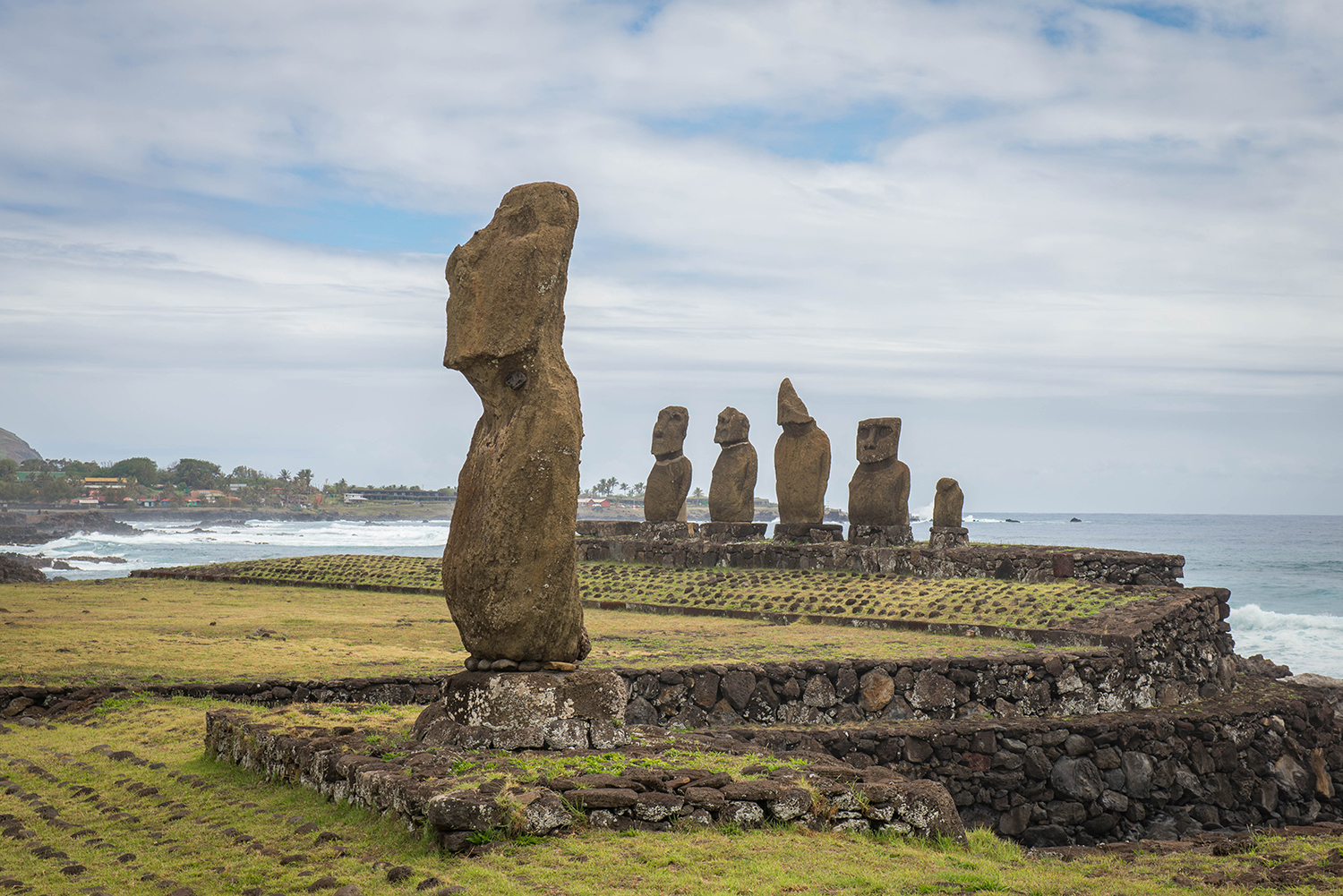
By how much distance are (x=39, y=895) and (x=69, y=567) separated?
54390 mm

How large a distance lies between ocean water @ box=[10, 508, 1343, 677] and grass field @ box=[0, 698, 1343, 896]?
29433 millimetres

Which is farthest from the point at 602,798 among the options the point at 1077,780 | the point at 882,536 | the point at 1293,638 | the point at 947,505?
the point at 1293,638

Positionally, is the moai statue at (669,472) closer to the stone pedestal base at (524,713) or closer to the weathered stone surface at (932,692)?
the weathered stone surface at (932,692)

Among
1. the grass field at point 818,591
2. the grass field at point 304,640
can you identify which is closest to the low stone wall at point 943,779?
the grass field at point 304,640

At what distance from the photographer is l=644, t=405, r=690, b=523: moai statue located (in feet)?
92.6

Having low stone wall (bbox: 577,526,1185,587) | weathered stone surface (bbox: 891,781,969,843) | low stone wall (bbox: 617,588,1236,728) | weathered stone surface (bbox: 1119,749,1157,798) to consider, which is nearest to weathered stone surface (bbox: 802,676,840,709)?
low stone wall (bbox: 617,588,1236,728)

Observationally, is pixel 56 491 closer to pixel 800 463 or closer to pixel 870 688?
pixel 800 463

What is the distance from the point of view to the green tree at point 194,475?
481 feet

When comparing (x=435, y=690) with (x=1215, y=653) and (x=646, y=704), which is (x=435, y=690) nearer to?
(x=646, y=704)

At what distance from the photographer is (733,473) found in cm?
2806

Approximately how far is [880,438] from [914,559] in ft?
11.8

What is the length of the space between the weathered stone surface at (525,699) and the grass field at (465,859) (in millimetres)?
1159

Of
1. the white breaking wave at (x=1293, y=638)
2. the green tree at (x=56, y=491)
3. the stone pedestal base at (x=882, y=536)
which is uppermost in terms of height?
the stone pedestal base at (x=882, y=536)

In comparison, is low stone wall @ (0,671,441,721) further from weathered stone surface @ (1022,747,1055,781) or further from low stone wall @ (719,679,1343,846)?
weathered stone surface @ (1022,747,1055,781)
